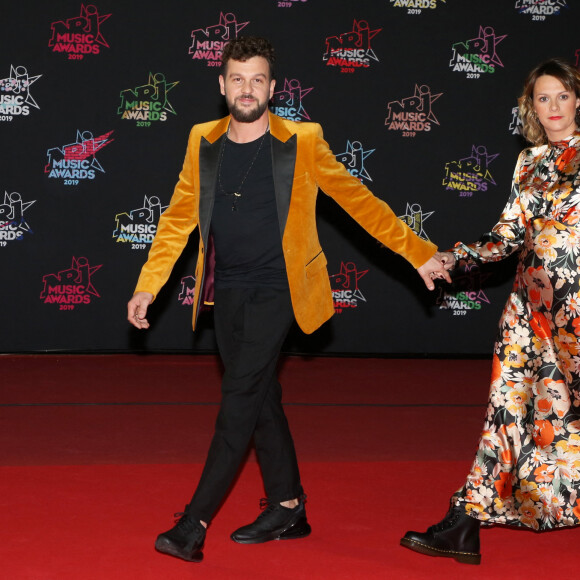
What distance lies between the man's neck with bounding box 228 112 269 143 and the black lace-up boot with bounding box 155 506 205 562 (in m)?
1.28

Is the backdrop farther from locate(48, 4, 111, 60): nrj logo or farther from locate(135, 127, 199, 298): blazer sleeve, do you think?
locate(135, 127, 199, 298): blazer sleeve

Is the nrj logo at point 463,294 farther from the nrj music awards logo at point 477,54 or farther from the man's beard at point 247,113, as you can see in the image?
the man's beard at point 247,113

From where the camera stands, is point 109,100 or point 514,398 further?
point 109,100

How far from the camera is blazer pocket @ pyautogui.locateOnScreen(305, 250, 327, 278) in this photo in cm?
300

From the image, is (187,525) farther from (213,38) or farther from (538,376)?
(213,38)

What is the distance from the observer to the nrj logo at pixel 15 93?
250 inches

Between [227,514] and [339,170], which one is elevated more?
[339,170]

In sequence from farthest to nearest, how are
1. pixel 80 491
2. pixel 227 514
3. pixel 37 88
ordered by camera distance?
pixel 37 88 → pixel 80 491 → pixel 227 514

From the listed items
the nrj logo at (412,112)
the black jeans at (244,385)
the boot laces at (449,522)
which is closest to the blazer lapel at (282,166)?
the black jeans at (244,385)

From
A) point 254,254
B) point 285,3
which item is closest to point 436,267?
point 254,254

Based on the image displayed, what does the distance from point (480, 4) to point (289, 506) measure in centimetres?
490

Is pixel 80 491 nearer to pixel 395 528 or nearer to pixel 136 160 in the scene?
pixel 395 528

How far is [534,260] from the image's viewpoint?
9.29ft

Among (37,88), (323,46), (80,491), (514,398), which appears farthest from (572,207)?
(37,88)
